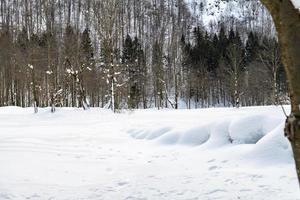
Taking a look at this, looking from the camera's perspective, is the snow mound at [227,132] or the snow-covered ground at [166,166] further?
the snow mound at [227,132]

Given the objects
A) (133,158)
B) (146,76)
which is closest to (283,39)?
(133,158)

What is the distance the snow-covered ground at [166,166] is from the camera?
23.9ft

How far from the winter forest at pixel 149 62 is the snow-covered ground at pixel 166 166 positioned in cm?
3044

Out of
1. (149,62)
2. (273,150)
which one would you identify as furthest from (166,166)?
(149,62)

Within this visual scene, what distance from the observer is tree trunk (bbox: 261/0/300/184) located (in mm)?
3142

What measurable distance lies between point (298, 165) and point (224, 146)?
736 cm

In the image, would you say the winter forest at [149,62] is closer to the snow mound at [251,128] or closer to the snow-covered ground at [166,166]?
the snow-covered ground at [166,166]

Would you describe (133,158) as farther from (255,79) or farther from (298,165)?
(255,79)

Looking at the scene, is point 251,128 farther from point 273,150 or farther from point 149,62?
point 149,62

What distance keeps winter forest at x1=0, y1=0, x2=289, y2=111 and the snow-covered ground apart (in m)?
30.4

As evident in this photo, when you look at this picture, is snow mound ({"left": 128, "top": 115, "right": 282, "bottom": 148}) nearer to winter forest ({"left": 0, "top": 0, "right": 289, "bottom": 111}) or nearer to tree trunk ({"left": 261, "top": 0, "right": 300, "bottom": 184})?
tree trunk ({"left": 261, "top": 0, "right": 300, "bottom": 184})

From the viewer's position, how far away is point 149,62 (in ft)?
231

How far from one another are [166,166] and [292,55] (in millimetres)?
6924

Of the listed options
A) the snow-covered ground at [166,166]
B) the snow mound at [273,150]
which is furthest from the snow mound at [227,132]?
the snow mound at [273,150]
